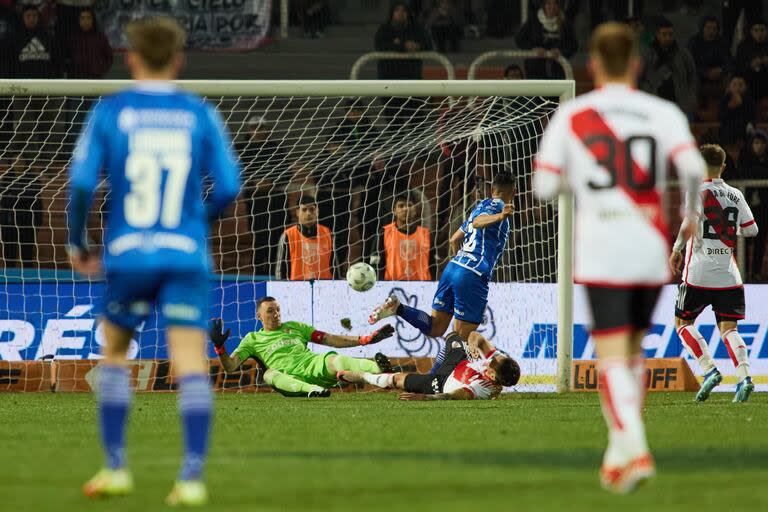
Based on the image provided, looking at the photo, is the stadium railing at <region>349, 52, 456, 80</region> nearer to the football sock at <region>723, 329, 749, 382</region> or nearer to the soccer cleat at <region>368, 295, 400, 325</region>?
the soccer cleat at <region>368, 295, 400, 325</region>

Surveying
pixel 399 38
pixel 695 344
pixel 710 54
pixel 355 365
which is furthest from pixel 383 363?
pixel 710 54

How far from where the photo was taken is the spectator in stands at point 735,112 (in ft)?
60.6

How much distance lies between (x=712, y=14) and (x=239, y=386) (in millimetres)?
11245

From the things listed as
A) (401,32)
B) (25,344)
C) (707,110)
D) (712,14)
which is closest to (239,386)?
(25,344)

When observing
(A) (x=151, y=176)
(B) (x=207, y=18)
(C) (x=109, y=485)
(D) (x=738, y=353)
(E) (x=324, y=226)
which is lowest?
(D) (x=738, y=353)

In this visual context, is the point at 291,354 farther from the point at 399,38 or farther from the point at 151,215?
the point at 151,215

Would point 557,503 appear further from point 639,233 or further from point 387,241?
point 387,241

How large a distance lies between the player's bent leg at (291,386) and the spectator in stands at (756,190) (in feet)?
18.2

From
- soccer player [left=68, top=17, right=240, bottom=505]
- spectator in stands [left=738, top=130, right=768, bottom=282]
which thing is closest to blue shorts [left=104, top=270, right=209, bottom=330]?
soccer player [left=68, top=17, right=240, bottom=505]

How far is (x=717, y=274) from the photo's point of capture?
12.3 meters

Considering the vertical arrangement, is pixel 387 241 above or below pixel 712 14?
below

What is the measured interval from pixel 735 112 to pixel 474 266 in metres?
7.19

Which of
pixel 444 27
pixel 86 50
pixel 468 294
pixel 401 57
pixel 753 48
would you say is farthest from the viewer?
pixel 444 27

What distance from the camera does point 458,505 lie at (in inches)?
209
